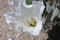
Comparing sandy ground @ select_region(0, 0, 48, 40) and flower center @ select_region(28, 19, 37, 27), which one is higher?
flower center @ select_region(28, 19, 37, 27)

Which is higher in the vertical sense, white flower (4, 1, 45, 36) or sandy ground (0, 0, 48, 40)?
white flower (4, 1, 45, 36)

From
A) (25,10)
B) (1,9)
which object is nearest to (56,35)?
(25,10)

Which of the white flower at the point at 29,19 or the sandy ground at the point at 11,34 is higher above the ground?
the white flower at the point at 29,19

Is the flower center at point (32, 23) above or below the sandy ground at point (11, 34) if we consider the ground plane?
above

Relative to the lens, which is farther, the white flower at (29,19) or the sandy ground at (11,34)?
the sandy ground at (11,34)

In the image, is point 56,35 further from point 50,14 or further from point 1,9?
point 1,9

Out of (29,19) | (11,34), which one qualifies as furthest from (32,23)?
(11,34)

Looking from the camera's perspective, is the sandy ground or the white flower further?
the sandy ground

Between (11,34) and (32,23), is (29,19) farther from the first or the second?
(11,34)
